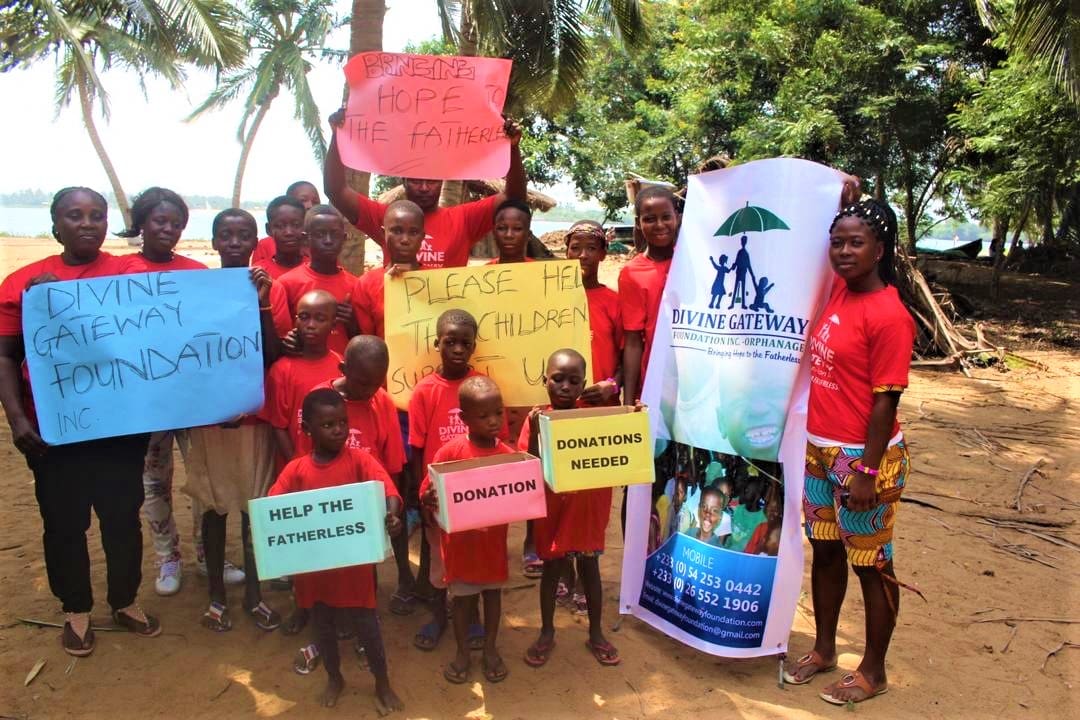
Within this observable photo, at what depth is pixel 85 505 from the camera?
3.25m

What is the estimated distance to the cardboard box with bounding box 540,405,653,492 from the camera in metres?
2.80

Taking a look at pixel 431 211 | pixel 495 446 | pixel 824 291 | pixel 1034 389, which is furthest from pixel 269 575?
pixel 1034 389

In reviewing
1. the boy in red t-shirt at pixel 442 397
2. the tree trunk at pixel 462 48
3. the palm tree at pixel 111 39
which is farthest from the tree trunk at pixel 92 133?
the boy in red t-shirt at pixel 442 397

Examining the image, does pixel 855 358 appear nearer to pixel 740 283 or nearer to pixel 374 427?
pixel 740 283

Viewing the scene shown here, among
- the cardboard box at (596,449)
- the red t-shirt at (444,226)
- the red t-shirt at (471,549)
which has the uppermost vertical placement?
the red t-shirt at (444,226)

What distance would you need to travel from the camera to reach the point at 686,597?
3.46m

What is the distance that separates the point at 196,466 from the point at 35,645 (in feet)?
3.52

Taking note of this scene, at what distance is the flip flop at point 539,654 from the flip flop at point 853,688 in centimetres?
119

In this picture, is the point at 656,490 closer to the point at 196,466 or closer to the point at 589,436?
the point at 589,436

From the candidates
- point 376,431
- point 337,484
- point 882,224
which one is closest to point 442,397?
point 376,431

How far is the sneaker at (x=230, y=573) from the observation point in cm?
400

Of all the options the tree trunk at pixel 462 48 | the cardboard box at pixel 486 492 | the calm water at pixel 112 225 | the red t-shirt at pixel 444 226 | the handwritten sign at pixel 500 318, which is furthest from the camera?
the calm water at pixel 112 225

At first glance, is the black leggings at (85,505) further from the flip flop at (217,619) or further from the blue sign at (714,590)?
the blue sign at (714,590)

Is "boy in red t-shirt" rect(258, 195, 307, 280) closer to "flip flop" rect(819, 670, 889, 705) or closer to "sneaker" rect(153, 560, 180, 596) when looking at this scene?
"sneaker" rect(153, 560, 180, 596)
